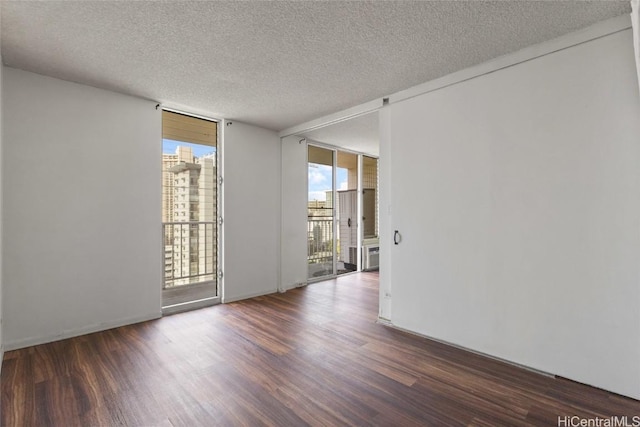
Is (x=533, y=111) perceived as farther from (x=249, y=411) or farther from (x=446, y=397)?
(x=249, y=411)

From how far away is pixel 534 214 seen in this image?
7.70ft

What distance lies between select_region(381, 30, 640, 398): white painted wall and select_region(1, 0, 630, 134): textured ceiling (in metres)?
0.36

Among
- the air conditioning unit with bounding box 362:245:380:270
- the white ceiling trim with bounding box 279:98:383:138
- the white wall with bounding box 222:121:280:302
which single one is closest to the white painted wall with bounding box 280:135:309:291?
the white wall with bounding box 222:121:280:302

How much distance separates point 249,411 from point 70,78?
3380 mm

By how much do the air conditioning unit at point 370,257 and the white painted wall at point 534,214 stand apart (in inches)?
128

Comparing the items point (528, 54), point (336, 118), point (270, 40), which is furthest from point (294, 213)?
point (528, 54)

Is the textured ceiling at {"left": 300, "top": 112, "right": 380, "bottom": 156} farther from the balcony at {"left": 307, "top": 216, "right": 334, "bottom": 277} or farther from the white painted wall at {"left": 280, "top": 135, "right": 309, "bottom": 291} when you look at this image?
the balcony at {"left": 307, "top": 216, "right": 334, "bottom": 277}

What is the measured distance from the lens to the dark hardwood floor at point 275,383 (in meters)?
1.80

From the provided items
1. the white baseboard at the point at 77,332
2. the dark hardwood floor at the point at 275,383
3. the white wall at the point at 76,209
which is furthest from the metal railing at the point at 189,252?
the dark hardwood floor at the point at 275,383

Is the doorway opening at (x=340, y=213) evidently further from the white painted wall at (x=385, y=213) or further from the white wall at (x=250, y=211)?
the white painted wall at (x=385, y=213)

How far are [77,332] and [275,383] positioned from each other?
2.27m

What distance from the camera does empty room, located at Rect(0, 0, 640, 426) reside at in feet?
6.41

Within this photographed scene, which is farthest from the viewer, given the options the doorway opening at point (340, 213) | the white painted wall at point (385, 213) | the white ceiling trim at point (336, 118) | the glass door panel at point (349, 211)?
the glass door panel at point (349, 211)

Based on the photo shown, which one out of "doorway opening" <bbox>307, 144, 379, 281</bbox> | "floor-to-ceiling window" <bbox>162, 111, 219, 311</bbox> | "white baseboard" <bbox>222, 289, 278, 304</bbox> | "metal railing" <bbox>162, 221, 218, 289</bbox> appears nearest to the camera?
"floor-to-ceiling window" <bbox>162, 111, 219, 311</bbox>
